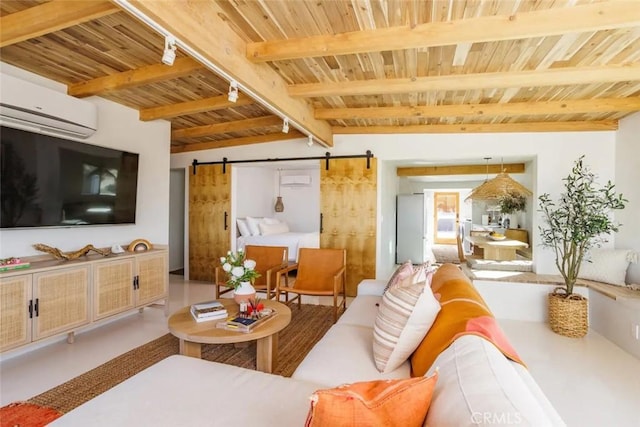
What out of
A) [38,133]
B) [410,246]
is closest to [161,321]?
[38,133]

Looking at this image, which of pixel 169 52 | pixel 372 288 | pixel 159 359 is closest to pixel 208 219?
pixel 159 359

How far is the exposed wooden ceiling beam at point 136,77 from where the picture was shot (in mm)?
2748

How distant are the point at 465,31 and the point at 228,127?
3.61 metres

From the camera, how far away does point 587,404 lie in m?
2.19

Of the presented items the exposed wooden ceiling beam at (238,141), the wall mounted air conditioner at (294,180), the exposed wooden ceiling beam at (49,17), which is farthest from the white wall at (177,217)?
the exposed wooden ceiling beam at (49,17)

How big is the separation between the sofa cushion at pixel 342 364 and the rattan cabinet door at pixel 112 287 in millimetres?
2461

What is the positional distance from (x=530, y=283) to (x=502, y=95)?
2237mm

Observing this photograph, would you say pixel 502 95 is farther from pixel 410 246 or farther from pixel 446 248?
pixel 446 248

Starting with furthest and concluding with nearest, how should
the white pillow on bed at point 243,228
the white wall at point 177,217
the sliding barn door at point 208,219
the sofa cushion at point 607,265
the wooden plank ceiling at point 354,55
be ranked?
the white wall at point 177,217, the white pillow on bed at point 243,228, the sliding barn door at point 208,219, the sofa cushion at point 607,265, the wooden plank ceiling at point 354,55

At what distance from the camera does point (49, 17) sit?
2029mm

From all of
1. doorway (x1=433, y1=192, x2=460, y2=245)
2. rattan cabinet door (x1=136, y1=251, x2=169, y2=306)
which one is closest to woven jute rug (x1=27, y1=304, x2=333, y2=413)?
rattan cabinet door (x1=136, y1=251, x2=169, y2=306)

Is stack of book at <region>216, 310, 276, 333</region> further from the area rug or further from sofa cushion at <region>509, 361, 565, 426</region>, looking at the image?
sofa cushion at <region>509, 361, 565, 426</region>

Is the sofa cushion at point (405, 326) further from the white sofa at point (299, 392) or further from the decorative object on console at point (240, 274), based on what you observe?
the decorative object on console at point (240, 274)

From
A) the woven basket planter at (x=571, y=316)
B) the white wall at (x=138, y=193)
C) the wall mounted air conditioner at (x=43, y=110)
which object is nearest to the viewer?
the wall mounted air conditioner at (x=43, y=110)
